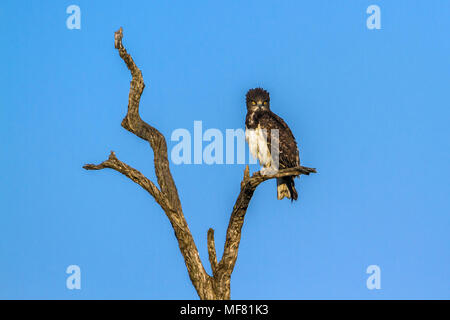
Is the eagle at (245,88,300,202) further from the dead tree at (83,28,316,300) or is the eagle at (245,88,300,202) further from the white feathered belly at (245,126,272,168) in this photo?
the dead tree at (83,28,316,300)

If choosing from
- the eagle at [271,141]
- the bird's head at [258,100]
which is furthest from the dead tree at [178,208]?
the bird's head at [258,100]

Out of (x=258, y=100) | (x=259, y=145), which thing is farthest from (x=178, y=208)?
(x=258, y=100)

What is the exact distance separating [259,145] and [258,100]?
1.19 m

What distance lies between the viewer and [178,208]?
1228cm

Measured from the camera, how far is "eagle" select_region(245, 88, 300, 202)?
14.3 metres

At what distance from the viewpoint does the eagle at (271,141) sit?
1430cm

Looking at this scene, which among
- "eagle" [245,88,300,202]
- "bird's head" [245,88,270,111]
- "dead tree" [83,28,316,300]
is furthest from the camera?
"bird's head" [245,88,270,111]

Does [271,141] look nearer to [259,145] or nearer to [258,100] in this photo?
[259,145]

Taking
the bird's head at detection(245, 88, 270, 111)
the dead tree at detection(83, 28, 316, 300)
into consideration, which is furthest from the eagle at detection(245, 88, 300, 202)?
the dead tree at detection(83, 28, 316, 300)
